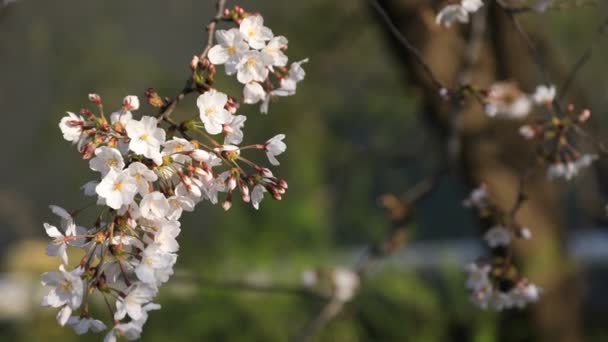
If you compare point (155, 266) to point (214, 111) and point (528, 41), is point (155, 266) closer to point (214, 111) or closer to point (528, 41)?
point (214, 111)

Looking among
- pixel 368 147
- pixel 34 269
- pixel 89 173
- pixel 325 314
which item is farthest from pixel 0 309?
pixel 325 314

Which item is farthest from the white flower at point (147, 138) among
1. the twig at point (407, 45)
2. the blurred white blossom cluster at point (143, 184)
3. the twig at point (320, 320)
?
the twig at point (320, 320)

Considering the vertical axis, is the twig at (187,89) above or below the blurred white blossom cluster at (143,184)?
above

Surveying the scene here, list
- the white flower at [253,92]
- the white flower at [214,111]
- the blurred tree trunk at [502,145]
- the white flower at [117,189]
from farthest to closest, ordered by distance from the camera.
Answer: the blurred tree trunk at [502,145] → the white flower at [253,92] → the white flower at [214,111] → the white flower at [117,189]

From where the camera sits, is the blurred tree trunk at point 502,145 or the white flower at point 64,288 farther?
the blurred tree trunk at point 502,145

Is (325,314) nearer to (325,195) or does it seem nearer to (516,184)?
(516,184)

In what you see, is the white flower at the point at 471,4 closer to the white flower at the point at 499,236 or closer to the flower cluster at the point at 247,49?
the flower cluster at the point at 247,49

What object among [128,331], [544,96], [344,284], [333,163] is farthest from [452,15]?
[333,163]

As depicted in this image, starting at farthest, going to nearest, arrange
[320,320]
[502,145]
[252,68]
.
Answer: [502,145]
[320,320]
[252,68]
